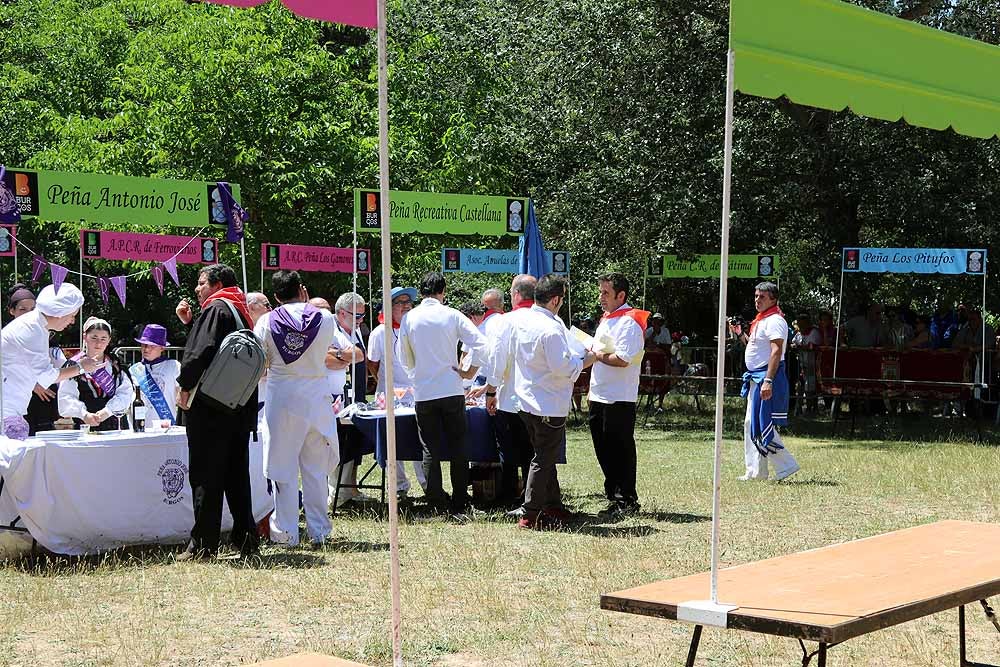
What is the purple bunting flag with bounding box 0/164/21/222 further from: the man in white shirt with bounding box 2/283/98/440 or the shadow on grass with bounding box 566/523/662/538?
the shadow on grass with bounding box 566/523/662/538

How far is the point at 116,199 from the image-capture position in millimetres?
11336

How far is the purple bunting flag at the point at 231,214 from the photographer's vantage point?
11219 millimetres

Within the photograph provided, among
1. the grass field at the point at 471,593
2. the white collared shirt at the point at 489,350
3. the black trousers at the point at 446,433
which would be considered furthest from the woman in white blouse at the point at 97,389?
the white collared shirt at the point at 489,350

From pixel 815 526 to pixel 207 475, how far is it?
4748 mm

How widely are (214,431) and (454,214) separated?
6.44 meters

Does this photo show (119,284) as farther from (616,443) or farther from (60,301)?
(616,443)

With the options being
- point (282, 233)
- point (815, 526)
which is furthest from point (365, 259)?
point (815, 526)

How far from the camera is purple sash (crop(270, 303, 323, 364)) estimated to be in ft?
27.8

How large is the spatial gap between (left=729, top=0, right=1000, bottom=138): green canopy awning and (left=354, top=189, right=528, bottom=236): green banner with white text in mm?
8290

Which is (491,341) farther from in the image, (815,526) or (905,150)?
(905,150)

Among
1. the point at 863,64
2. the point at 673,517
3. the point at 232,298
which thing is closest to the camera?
the point at 863,64

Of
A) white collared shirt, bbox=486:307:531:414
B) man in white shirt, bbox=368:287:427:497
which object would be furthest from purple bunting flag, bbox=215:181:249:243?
white collared shirt, bbox=486:307:531:414

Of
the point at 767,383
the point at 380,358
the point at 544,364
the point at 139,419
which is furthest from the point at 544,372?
the point at 767,383

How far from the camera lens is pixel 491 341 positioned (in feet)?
35.6
